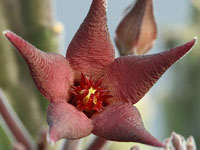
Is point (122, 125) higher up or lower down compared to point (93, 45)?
lower down

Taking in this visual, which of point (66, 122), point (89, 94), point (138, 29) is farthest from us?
point (138, 29)

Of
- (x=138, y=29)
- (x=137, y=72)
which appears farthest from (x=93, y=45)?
(x=138, y=29)

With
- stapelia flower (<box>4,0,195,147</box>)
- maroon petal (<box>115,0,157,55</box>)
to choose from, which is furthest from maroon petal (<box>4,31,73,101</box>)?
maroon petal (<box>115,0,157,55</box>)

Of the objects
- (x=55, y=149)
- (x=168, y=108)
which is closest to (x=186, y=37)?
(x=168, y=108)

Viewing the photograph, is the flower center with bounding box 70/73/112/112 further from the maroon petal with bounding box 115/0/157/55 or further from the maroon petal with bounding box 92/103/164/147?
the maroon petal with bounding box 115/0/157/55

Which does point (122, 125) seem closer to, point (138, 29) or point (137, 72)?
point (137, 72)

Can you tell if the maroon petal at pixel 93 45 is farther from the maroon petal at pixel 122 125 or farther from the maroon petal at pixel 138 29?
the maroon petal at pixel 138 29

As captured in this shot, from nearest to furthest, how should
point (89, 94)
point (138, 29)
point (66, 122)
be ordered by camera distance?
point (66, 122) → point (89, 94) → point (138, 29)

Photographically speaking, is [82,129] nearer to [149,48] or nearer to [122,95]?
[122,95]
